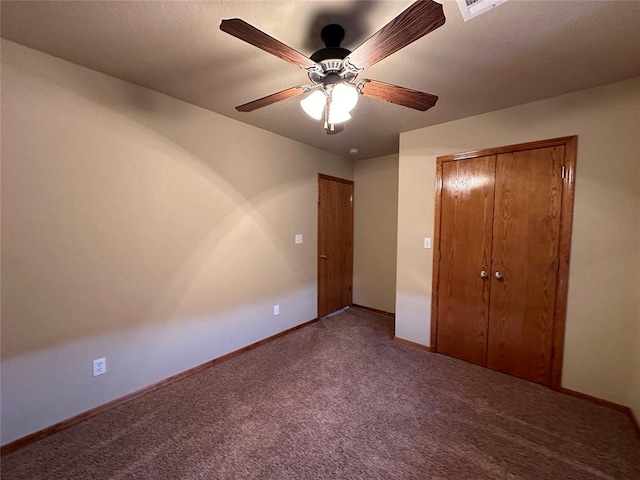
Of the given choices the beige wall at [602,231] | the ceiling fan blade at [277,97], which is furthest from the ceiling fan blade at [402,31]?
the beige wall at [602,231]

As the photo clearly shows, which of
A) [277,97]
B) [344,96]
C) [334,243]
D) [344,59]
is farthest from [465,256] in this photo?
[277,97]

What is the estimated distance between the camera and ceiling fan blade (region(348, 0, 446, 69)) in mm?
903

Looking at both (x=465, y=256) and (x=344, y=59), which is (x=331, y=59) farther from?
(x=465, y=256)

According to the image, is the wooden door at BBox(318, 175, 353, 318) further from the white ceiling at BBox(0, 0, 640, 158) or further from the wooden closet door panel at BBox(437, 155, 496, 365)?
the white ceiling at BBox(0, 0, 640, 158)

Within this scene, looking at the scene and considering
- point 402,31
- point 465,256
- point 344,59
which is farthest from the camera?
point 465,256

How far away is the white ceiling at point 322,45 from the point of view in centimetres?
129

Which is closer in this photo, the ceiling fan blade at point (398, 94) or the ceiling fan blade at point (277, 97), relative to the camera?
the ceiling fan blade at point (398, 94)

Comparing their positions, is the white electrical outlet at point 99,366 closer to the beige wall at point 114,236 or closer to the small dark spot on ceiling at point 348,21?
the beige wall at point 114,236

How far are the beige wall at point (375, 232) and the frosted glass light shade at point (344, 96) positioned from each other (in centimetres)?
261

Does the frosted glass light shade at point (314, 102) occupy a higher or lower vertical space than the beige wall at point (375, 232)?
higher

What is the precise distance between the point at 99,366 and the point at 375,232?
3.46m

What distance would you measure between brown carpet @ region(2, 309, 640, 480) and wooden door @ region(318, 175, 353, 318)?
151 cm

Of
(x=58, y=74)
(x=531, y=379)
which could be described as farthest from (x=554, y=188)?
(x=58, y=74)

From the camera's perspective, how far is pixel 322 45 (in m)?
1.59
